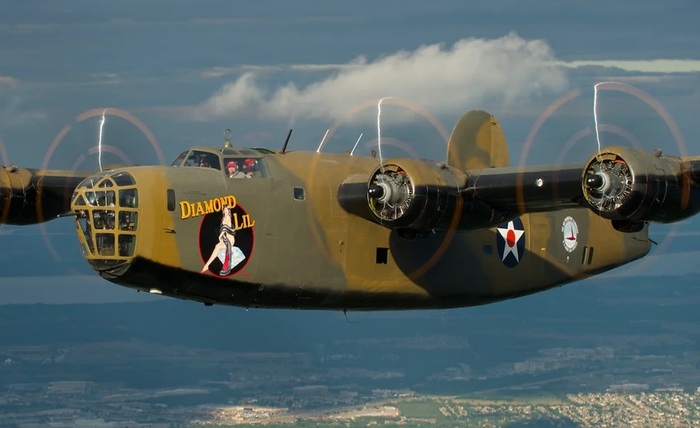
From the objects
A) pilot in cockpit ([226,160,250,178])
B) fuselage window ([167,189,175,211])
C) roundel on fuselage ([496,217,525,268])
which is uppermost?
pilot in cockpit ([226,160,250,178])

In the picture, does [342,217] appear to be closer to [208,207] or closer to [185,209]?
[208,207]

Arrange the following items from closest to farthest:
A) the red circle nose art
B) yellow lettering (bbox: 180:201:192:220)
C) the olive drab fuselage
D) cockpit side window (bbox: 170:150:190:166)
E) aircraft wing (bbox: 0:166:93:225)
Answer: the olive drab fuselage → yellow lettering (bbox: 180:201:192:220) → cockpit side window (bbox: 170:150:190:166) → the red circle nose art → aircraft wing (bbox: 0:166:93:225)

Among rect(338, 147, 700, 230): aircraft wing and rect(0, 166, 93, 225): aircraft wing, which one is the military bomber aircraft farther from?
rect(0, 166, 93, 225): aircraft wing

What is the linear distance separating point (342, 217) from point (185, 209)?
3.44m

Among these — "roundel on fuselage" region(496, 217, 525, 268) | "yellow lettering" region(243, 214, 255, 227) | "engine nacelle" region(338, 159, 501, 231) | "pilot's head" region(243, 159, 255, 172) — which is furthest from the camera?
"roundel on fuselage" region(496, 217, 525, 268)

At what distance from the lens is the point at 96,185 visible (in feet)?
84.9

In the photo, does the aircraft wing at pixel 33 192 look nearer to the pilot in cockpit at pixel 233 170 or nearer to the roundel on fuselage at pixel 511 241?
the pilot in cockpit at pixel 233 170

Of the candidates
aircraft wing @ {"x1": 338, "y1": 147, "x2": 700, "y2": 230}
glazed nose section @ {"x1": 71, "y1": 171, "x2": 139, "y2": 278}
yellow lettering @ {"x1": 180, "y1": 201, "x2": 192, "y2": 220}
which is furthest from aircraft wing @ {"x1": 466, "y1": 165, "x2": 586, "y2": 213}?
glazed nose section @ {"x1": 71, "y1": 171, "x2": 139, "y2": 278}

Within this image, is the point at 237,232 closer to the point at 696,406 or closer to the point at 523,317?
the point at 696,406

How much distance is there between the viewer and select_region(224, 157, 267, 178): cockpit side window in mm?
27250

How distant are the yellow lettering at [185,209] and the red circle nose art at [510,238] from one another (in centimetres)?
787

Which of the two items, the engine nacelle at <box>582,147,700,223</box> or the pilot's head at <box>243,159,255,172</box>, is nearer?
the engine nacelle at <box>582,147,700,223</box>

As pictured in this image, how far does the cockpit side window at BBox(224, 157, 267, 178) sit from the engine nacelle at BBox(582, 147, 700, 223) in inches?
235

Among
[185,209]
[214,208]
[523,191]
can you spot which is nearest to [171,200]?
[185,209]
